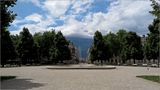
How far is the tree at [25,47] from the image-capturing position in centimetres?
9972

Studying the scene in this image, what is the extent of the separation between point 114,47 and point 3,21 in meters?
109

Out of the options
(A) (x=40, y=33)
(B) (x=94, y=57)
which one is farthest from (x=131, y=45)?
(A) (x=40, y=33)

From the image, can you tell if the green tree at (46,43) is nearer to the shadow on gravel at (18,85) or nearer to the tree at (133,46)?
the tree at (133,46)

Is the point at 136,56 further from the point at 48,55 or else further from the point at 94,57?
the point at 48,55

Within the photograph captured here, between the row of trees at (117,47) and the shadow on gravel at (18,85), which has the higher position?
the row of trees at (117,47)

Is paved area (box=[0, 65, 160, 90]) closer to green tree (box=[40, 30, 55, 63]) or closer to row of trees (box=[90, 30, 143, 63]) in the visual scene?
row of trees (box=[90, 30, 143, 63])

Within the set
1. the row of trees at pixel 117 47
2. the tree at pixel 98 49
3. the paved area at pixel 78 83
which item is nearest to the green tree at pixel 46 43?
the tree at pixel 98 49

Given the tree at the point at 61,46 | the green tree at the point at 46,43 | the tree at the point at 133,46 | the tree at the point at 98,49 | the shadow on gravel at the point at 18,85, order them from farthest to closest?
the green tree at the point at 46,43 < the tree at the point at 98,49 < the tree at the point at 61,46 < the tree at the point at 133,46 < the shadow on gravel at the point at 18,85

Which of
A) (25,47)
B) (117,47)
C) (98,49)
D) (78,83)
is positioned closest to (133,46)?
(98,49)

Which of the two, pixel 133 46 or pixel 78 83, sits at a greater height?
pixel 133 46

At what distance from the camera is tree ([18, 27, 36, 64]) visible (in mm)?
99719

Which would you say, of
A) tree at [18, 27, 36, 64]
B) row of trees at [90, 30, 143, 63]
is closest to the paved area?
tree at [18, 27, 36, 64]

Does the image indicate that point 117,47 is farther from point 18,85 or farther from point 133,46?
point 18,85

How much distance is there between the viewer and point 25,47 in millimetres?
100375
